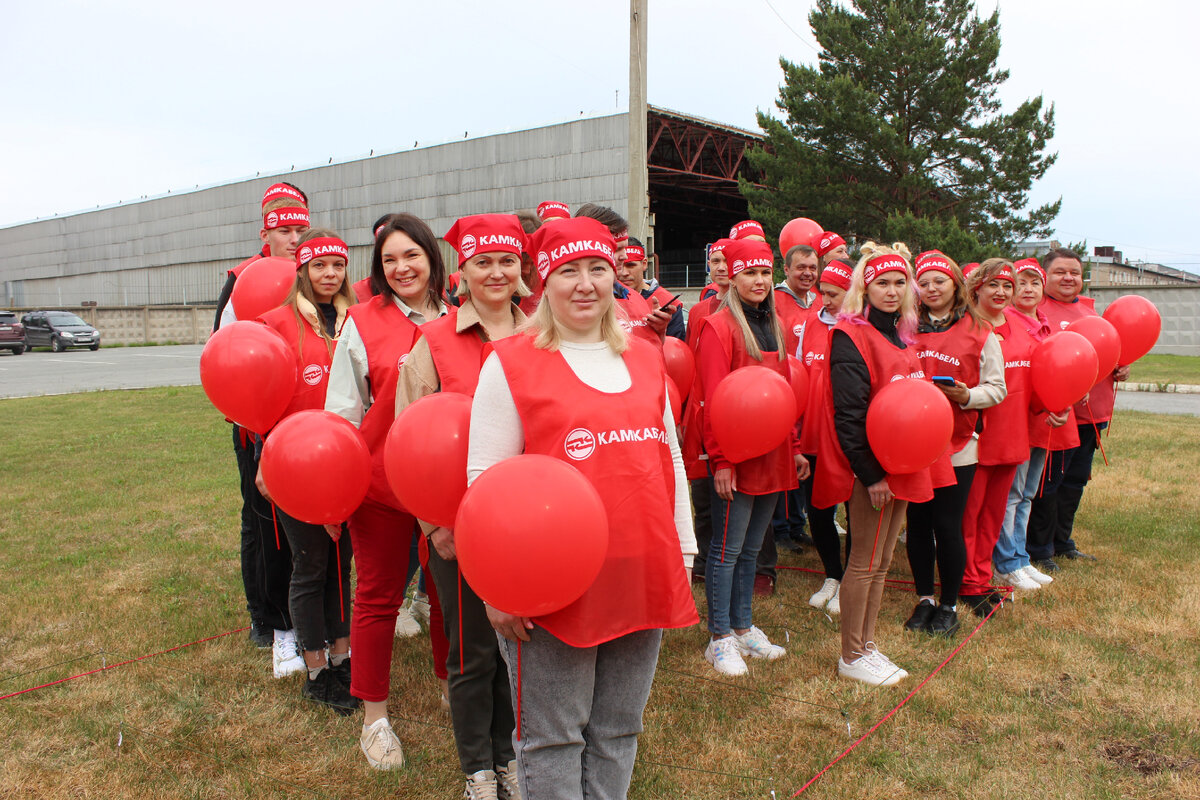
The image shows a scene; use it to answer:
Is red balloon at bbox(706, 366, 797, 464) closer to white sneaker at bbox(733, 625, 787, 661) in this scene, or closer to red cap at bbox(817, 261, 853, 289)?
white sneaker at bbox(733, 625, 787, 661)

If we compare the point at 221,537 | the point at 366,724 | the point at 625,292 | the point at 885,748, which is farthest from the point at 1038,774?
the point at 221,537

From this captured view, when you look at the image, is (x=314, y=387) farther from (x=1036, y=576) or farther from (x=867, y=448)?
(x=1036, y=576)

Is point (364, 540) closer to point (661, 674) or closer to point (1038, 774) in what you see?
point (661, 674)

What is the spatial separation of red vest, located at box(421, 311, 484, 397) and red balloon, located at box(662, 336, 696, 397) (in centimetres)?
159

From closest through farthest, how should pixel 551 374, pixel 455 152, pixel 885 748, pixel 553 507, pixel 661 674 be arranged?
pixel 553 507 < pixel 551 374 < pixel 885 748 < pixel 661 674 < pixel 455 152

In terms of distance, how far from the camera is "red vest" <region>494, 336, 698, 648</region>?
2.10 m

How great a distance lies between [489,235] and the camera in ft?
9.14

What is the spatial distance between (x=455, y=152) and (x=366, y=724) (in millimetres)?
32305

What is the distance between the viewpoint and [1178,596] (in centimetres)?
477

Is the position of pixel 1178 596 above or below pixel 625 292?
below

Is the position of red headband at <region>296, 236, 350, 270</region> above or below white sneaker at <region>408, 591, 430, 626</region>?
above

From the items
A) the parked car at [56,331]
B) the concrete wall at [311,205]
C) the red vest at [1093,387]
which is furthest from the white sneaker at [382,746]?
the parked car at [56,331]

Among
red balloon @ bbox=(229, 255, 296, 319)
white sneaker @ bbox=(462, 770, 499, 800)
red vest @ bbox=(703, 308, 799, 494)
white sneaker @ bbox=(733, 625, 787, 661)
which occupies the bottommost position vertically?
white sneaker @ bbox=(733, 625, 787, 661)

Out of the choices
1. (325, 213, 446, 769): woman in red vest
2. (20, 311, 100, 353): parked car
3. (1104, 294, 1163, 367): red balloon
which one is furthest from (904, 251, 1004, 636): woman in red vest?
(20, 311, 100, 353): parked car
